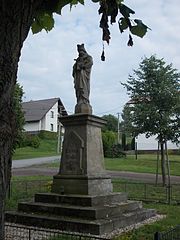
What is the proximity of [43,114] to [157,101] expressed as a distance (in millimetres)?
→ 47332

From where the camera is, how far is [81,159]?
10.5 metres

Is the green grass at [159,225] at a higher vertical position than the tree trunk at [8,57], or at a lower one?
lower

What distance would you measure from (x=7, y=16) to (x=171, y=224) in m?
7.76

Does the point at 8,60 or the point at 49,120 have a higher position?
the point at 49,120

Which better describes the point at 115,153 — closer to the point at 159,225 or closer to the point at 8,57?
the point at 159,225

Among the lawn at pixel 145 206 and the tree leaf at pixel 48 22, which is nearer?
the tree leaf at pixel 48 22

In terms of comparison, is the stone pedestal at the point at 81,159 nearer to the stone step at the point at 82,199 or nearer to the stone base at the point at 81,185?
the stone base at the point at 81,185

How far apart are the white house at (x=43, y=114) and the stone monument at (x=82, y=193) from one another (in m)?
51.0

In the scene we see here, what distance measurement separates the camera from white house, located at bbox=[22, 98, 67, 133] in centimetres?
6456

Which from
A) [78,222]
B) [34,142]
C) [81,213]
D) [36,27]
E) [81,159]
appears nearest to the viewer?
[36,27]

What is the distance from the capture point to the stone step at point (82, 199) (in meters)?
9.40

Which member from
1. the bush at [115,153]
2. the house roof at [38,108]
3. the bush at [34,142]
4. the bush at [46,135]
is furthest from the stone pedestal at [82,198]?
the house roof at [38,108]

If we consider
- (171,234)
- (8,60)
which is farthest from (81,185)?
(8,60)

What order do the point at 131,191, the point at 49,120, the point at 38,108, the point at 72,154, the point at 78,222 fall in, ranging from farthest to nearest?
the point at 38,108 < the point at 49,120 < the point at 131,191 < the point at 72,154 < the point at 78,222
